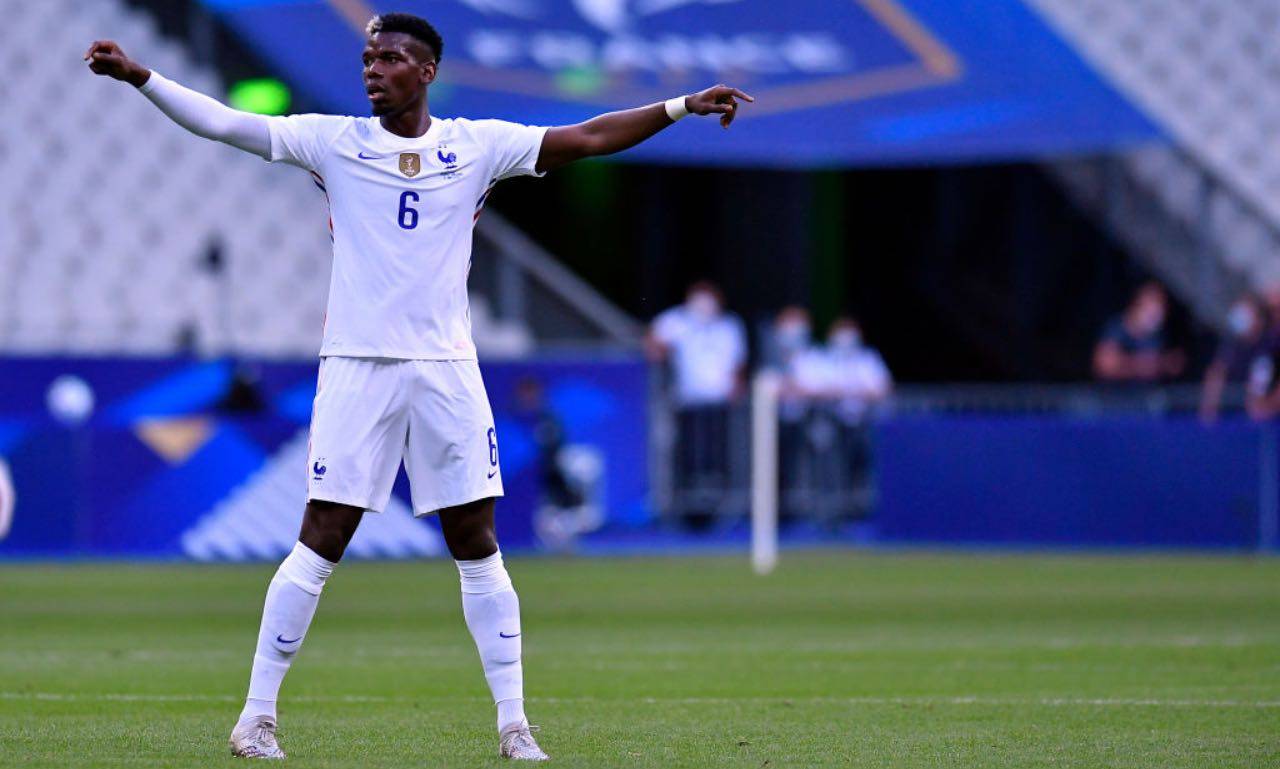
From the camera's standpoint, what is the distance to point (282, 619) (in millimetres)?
7238

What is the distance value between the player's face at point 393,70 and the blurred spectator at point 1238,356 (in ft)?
53.9

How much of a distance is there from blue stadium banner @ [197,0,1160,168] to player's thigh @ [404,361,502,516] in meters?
15.8

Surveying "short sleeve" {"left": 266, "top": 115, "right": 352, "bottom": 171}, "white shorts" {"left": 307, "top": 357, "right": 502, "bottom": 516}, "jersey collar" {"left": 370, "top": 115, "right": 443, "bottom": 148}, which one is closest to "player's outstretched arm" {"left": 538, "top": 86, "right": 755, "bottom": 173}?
"jersey collar" {"left": 370, "top": 115, "right": 443, "bottom": 148}

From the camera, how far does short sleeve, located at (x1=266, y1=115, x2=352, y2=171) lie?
7371 mm

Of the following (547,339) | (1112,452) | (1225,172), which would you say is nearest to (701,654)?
(1112,452)

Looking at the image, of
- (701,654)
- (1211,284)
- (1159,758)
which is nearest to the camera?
(1159,758)

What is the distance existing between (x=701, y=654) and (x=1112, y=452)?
425 inches

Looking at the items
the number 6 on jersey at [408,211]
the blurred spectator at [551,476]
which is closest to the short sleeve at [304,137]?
the number 6 on jersey at [408,211]

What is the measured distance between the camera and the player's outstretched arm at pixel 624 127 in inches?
290

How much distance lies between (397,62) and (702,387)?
1683 cm

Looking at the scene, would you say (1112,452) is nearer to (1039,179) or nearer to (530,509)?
(530,509)

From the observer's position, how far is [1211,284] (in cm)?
2841

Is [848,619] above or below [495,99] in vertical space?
below

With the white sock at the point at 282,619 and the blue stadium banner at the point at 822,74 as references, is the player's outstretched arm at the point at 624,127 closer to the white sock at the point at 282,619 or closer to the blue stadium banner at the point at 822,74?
the white sock at the point at 282,619
